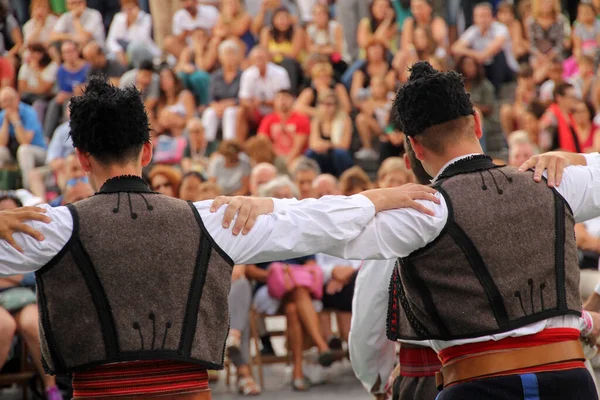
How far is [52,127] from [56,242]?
9094mm

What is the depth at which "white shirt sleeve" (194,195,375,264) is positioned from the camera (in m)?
3.11

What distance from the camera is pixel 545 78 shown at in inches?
455

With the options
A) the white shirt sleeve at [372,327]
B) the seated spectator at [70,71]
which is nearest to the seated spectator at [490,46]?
the seated spectator at [70,71]

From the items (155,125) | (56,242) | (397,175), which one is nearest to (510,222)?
(56,242)

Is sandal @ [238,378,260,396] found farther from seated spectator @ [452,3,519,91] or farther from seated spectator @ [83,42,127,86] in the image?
seated spectator @ [452,3,519,91]

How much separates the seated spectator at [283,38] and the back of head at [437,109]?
30.2 ft

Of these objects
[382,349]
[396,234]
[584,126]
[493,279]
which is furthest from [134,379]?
[584,126]

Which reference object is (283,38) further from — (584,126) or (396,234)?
(396,234)

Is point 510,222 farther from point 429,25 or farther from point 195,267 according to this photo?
point 429,25

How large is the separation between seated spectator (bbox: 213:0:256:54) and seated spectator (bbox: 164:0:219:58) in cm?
29

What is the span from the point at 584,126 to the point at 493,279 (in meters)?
7.51

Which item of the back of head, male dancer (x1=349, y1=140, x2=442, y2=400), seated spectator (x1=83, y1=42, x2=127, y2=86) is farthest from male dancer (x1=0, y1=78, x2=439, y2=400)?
seated spectator (x1=83, y1=42, x2=127, y2=86)

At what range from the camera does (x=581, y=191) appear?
328cm

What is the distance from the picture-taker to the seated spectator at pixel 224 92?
38.1 ft
